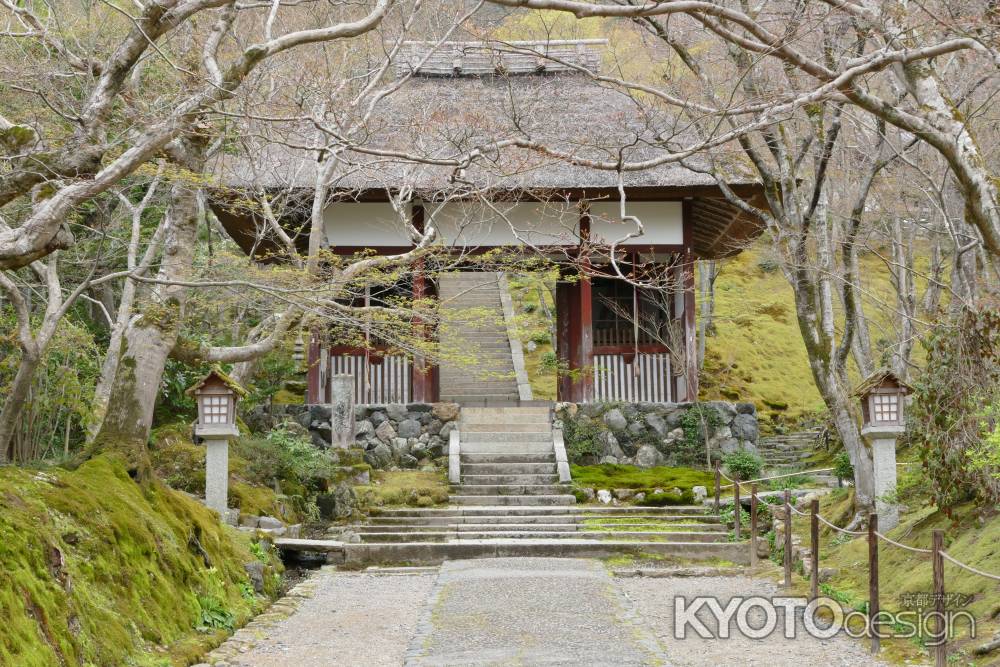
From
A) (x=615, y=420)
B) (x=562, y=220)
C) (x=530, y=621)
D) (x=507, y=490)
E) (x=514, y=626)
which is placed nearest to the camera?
(x=514, y=626)

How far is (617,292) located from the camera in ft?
65.1

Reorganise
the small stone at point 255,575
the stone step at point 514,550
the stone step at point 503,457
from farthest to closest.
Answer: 1. the stone step at point 503,457
2. the stone step at point 514,550
3. the small stone at point 255,575

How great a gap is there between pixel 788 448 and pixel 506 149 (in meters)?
8.68

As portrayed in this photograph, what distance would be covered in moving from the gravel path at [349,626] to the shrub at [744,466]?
6636 millimetres

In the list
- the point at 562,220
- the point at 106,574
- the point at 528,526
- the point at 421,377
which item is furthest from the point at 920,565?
the point at 421,377

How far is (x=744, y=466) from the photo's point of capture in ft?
50.9

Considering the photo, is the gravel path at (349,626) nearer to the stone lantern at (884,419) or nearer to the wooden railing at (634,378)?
the stone lantern at (884,419)

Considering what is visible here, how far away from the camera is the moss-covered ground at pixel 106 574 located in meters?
5.36

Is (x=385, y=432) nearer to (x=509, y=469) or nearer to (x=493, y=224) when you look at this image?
(x=509, y=469)

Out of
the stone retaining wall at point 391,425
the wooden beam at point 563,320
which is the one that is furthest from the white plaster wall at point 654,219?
the stone retaining wall at point 391,425

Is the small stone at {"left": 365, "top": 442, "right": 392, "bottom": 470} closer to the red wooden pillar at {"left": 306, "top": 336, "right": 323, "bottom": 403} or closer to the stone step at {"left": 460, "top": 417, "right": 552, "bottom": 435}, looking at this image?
the stone step at {"left": 460, "top": 417, "right": 552, "bottom": 435}

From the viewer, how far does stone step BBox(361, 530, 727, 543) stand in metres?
12.0

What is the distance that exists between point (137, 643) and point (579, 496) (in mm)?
8510

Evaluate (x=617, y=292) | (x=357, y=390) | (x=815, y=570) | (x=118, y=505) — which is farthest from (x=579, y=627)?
(x=617, y=292)
